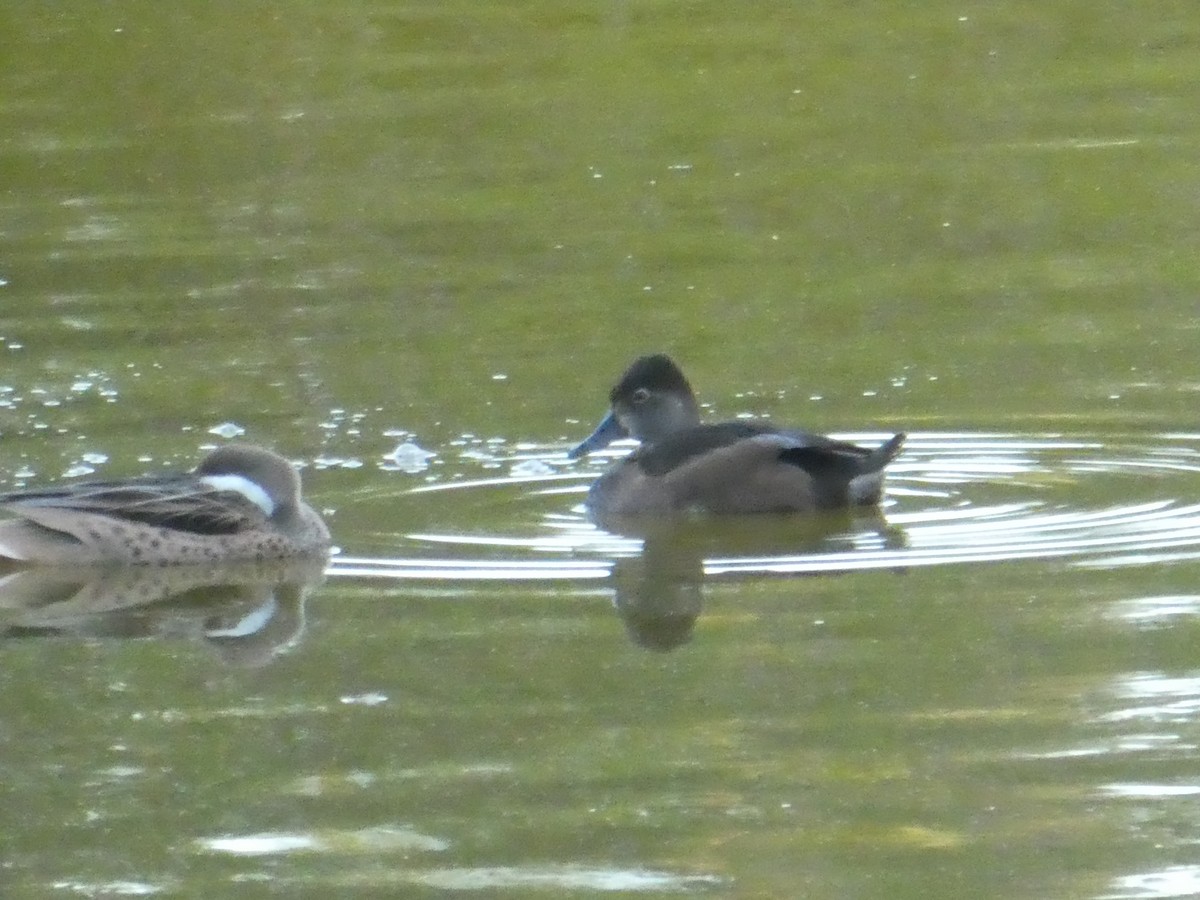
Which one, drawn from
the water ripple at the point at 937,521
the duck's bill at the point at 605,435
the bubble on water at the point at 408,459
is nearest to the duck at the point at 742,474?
the water ripple at the point at 937,521

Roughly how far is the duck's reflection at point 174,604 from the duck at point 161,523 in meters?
0.05

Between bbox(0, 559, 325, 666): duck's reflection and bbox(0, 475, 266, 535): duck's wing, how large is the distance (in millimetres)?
154

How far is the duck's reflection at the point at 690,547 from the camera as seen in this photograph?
9.09 m

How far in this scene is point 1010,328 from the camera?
13.2m

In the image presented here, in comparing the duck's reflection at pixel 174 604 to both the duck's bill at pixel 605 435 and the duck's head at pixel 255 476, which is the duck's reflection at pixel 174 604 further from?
the duck's bill at pixel 605 435

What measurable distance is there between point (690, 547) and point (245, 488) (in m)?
1.55

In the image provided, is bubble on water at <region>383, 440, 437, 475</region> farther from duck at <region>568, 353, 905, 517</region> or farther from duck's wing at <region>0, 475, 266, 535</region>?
duck's wing at <region>0, 475, 266, 535</region>

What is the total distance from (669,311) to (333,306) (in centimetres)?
165

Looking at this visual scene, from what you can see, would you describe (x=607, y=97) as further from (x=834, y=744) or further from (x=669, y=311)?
(x=834, y=744)

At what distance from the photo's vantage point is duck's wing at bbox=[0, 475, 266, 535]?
993 cm

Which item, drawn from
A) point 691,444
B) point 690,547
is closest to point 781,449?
point 691,444

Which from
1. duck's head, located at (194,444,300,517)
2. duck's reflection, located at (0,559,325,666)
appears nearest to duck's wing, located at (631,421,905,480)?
duck's head, located at (194,444,300,517)

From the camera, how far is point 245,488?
1014 centimetres

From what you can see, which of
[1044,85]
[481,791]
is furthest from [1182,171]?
[481,791]
